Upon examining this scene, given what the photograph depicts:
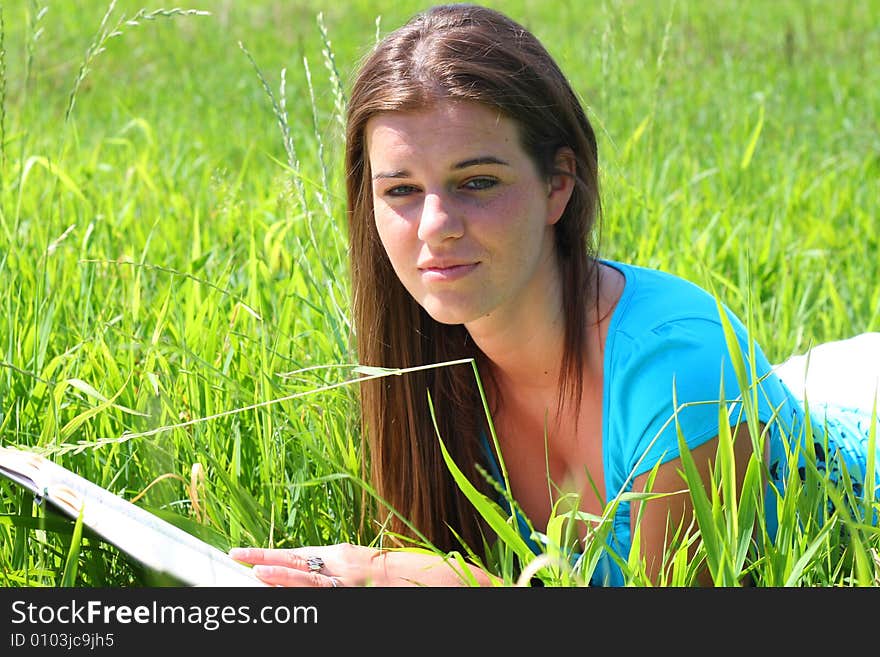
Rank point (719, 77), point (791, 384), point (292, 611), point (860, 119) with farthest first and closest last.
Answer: point (719, 77) < point (860, 119) < point (791, 384) < point (292, 611)

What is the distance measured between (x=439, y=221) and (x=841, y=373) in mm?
1280

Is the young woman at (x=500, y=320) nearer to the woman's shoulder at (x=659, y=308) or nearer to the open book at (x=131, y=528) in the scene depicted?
the woman's shoulder at (x=659, y=308)

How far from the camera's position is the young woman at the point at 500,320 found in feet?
6.38

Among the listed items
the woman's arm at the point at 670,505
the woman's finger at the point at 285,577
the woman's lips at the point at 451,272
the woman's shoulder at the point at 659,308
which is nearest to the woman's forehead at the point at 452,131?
the woman's lips at the point at 451,272

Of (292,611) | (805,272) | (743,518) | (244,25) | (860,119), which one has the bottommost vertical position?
(292,611)

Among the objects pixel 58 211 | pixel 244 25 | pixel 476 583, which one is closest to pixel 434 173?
pixel 476 583

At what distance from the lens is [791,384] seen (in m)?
2.70

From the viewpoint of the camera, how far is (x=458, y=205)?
1.95m

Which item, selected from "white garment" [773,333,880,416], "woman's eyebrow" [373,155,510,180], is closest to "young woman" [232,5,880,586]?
"woman's eyebrow" [373,155,510,180]

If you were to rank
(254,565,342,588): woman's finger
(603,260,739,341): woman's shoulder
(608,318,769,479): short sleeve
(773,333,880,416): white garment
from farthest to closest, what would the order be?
(773,333,880,416): white garment < (603,260,739,341): woman's shoulder < (608,318,769,479): short sleeve < (254,565,342,588): woman's finger

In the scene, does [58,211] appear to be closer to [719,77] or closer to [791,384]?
[791,384]

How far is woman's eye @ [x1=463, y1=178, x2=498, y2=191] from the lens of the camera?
1.97 metres

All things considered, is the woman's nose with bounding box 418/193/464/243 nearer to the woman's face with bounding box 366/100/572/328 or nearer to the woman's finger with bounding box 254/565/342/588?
the woman's face with bounding box 366/100/572/328

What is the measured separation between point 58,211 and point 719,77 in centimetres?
452
